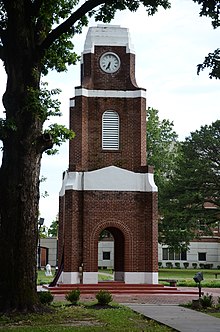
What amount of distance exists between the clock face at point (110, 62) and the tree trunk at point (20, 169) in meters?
12.5

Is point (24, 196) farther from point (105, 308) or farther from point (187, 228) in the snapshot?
point (187, 228)

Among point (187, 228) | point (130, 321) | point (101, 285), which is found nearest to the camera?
point (130, 321)

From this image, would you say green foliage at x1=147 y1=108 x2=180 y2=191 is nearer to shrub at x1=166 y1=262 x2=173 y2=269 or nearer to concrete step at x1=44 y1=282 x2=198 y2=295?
shrub at x1=166 y1=262 x2=173 y2=269

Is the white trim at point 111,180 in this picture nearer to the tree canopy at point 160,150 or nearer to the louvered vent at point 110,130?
the louvered vent at point 110,130

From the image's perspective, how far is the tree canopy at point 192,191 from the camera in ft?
155

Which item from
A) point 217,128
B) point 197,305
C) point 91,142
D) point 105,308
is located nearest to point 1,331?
point 105,308

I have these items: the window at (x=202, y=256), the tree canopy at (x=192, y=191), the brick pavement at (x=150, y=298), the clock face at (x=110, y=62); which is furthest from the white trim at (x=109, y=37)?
the window at (x=202, y=256)

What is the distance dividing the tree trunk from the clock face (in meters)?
12.5

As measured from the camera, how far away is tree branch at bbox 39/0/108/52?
53.9 ft

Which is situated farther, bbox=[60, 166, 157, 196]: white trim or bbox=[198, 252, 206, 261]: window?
bbox=[198, 252, 206, 261]: window

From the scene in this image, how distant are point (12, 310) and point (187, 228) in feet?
108

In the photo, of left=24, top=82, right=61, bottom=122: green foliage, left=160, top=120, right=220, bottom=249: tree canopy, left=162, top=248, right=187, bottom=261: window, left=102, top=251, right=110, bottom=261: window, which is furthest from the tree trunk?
left=162, top=248, right=187, bottom=261: window

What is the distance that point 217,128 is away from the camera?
50031 mm

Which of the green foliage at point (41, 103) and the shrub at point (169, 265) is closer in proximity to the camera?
the green foliage at point (41, 103)
